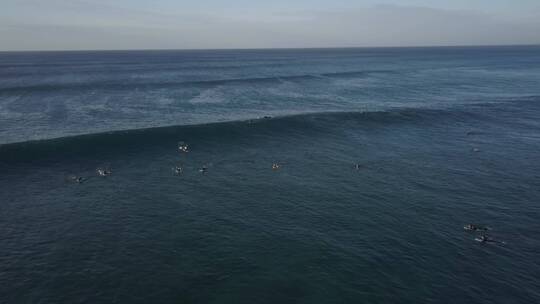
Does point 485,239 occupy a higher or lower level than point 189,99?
lower

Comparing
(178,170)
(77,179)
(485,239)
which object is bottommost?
(485,239)

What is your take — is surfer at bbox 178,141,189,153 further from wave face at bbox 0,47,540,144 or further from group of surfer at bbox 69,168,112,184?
wave face at bbox 0,47,540,144

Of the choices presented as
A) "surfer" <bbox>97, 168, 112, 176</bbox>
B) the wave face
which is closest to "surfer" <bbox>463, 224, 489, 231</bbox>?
"surfer" <bbox>97, 168, 112, 176</bbox>

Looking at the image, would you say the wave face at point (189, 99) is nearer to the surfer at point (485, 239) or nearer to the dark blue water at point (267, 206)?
the dark blue water at point (267, 206)

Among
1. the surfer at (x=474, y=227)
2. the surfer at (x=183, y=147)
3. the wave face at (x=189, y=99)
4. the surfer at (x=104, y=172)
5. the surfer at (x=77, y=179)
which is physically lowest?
the surfer at (x=474, y=227)

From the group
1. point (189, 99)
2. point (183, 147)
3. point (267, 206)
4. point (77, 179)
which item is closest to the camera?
point (267, 206)

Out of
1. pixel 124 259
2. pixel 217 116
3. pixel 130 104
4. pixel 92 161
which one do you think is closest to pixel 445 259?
pixel 124 259

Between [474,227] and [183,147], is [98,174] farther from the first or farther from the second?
[474,227]

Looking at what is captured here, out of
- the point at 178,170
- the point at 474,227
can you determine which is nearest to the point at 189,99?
the point at 178,170

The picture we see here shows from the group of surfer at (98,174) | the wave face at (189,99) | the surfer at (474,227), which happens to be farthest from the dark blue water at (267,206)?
the wave face at (189,99)
